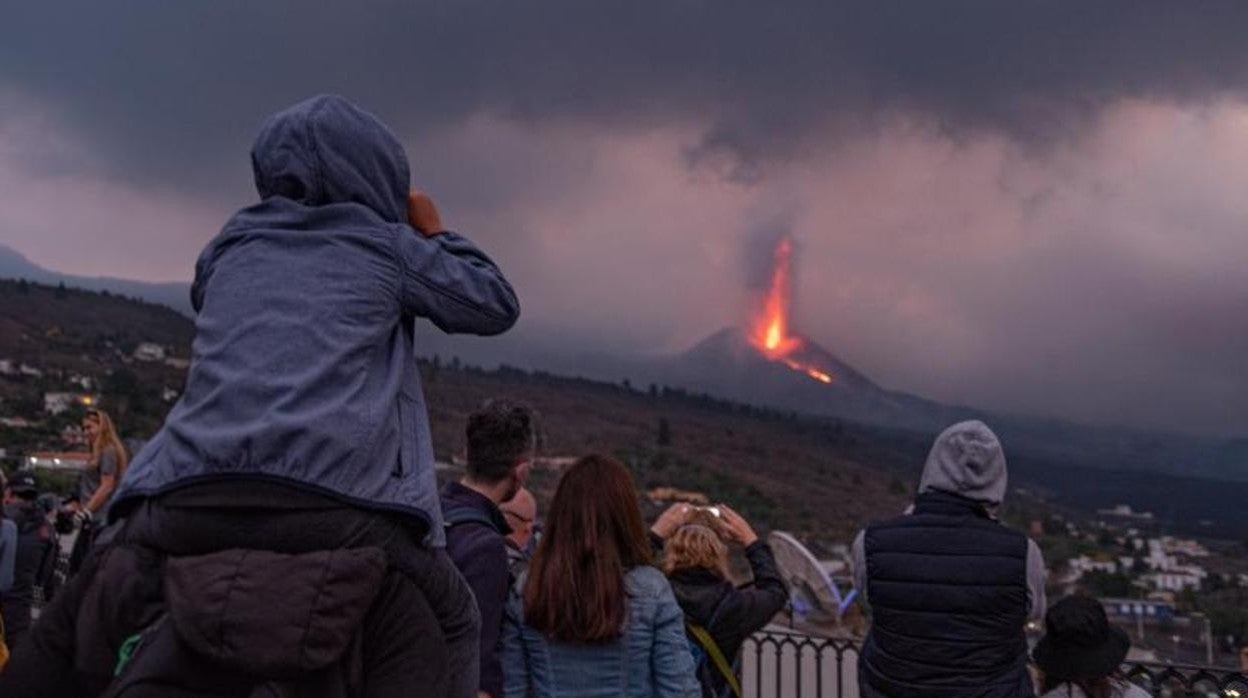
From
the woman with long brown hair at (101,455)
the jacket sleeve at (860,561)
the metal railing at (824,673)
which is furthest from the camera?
the woman with long brown hair at (101,455)

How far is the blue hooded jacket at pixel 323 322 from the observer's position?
1.86 meters

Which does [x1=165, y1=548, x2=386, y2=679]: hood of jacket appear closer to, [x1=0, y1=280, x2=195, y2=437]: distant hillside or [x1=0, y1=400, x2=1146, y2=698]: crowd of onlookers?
[x1=0, y1=400, x2=1146, y2=698]: crowd of onlookers

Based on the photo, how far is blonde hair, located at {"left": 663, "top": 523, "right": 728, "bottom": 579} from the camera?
415 cm

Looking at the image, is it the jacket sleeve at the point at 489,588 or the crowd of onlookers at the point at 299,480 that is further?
the jacket sleeve at the point at 489,588

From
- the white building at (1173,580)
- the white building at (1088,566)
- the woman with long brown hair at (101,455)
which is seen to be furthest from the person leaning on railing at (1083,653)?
the white building at (1173,580)

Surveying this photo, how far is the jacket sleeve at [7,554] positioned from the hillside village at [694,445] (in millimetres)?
8213

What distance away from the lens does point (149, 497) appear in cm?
193

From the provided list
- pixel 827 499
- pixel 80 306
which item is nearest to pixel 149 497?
pixel 827 499

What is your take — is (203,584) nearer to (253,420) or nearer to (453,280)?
(253,420)

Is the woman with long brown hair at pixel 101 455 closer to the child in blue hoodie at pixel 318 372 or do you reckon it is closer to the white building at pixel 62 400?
the child in blue hoodie at pixel 318 372

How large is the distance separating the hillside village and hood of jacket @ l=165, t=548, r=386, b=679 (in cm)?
868

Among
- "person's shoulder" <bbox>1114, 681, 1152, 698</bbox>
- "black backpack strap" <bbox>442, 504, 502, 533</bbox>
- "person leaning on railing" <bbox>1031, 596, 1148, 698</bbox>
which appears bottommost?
"person's shoulder" <bbox>1114, 681, 1152, 698</bbox>

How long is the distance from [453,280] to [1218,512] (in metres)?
35.7

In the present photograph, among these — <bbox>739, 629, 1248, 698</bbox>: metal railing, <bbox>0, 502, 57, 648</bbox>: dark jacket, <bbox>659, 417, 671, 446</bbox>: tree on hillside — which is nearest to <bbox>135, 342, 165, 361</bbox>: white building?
<bbox>659, 417, 671, 446</bbox>: tree on hillside
